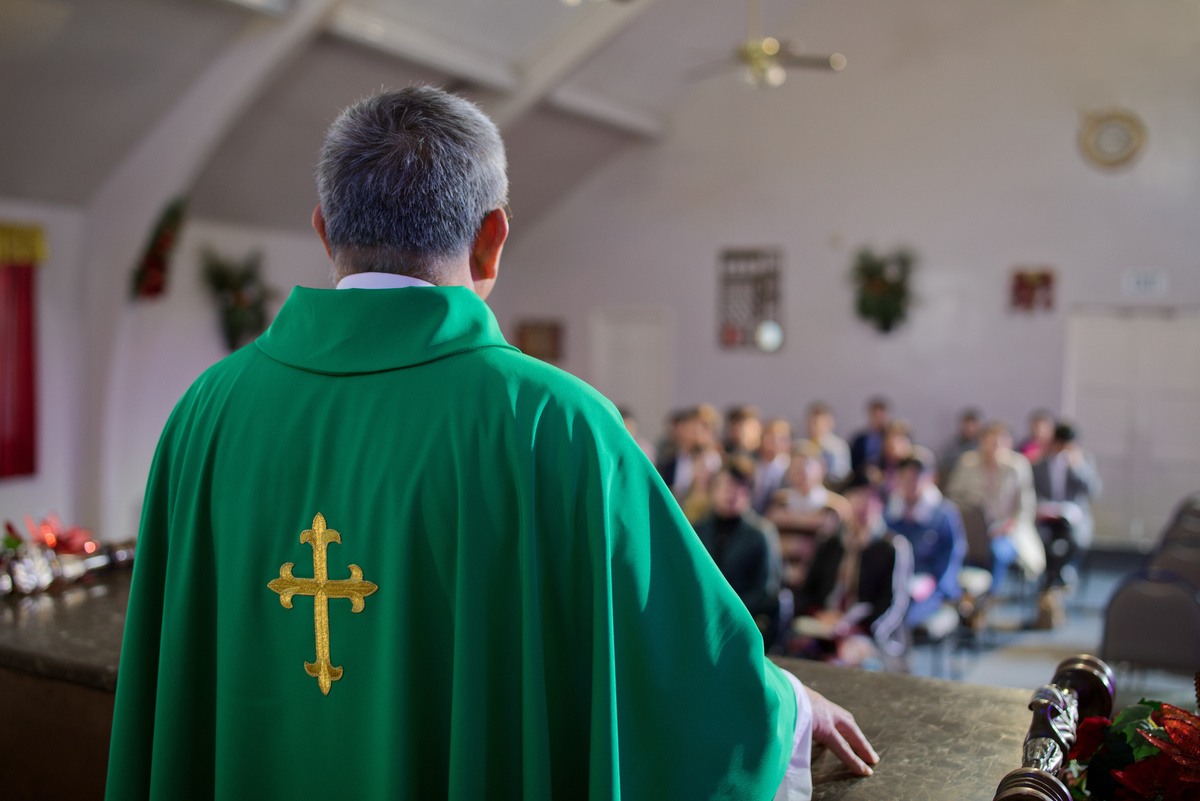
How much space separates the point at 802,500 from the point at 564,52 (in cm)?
487

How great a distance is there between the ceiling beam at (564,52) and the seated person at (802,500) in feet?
14.4

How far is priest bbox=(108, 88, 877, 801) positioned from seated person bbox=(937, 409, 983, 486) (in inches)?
339

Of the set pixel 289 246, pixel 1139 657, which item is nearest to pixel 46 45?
pixel 289 246

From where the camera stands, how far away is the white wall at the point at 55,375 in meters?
7.40

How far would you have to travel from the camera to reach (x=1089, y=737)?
1.58 metres

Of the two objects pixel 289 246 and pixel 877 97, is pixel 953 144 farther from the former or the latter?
pixel 289 246

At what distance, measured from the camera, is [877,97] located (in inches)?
414

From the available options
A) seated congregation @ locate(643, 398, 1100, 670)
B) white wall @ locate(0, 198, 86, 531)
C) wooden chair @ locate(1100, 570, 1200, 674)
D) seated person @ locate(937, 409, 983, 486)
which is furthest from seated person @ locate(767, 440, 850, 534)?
white wall @ locate(0, 198, 86, 531)


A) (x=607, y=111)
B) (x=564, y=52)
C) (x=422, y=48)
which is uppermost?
(x=564, y=52)

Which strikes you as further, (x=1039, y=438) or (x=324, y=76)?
(x=1039, y=438)

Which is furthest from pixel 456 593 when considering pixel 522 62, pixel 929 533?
pixel 522 62

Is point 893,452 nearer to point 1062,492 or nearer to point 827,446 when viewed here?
point 827,446

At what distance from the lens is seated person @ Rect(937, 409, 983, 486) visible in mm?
9438

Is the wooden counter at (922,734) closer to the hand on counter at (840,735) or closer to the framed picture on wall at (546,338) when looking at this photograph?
the hand on counter at (840,735)
